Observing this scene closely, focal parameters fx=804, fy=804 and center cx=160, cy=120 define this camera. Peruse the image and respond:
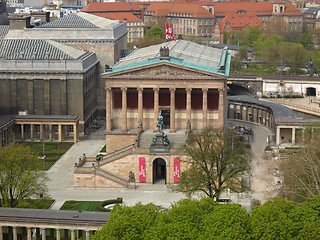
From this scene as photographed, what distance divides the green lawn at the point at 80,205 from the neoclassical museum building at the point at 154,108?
12280 millimetres

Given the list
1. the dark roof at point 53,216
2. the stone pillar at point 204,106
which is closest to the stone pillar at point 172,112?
the stone pillar at point 204,106

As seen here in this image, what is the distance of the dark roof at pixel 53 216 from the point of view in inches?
4508

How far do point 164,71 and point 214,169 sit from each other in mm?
30073

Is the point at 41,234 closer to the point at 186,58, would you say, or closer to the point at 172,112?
the point at 172,112

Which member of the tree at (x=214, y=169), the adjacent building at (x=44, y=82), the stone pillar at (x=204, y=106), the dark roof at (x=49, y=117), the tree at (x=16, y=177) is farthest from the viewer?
the adjacent building at (x=44, y=82)

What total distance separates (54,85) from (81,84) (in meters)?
6.26

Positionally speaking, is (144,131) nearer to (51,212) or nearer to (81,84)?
(81,84)

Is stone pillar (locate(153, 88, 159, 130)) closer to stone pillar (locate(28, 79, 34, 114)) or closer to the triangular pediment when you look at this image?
the triangular pediment

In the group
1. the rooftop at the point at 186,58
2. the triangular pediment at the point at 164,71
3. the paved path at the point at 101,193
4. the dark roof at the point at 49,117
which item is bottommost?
Result: the paved path at the point at 101,193

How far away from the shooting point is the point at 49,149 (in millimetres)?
173750

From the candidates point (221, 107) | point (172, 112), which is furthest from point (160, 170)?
point (221, 107)

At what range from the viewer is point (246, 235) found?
101438 millimetres

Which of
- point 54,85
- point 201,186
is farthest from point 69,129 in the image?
point 201,186

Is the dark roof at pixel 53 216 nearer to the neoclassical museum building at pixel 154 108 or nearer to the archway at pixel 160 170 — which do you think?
the neoclassical museum building at pixel 154 108
